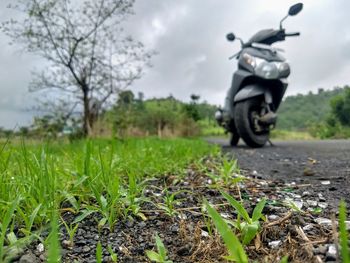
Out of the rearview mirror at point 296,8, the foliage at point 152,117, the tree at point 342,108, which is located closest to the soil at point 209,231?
the rearview mirror at point 296,8

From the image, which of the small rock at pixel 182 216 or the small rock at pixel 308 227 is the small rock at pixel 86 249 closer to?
the small rock at pixel 182 216

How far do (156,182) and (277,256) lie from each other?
3.26ft

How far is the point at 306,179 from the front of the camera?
5.74ft

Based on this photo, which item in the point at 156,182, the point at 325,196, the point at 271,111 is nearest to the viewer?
the point at 325,196

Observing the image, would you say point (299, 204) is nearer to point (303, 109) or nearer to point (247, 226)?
point (247, 226)

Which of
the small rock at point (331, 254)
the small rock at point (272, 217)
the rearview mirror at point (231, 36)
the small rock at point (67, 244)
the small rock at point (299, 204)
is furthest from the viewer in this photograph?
the rearview mirror at point (231, 36)

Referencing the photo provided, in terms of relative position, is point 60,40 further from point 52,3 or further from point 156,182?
point 156,182

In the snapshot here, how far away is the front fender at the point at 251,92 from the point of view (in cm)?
431

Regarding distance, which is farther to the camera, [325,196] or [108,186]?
[325,196]

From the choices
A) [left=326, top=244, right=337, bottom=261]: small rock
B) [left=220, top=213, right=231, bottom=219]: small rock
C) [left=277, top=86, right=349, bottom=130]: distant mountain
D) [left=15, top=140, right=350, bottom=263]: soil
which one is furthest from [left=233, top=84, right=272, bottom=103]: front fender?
[left=277, top=86, right=349, bottom=130]: distant mountain

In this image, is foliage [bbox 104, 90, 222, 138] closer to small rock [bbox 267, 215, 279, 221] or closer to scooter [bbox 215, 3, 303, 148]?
scooter [bbox 215, 3, 303, 148]

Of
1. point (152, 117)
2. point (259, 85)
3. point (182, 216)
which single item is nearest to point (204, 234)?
point (182, 216)

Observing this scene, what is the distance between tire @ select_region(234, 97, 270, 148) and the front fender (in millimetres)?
79

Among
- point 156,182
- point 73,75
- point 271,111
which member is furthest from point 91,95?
point 156,182
